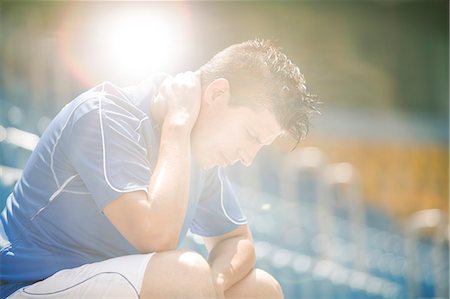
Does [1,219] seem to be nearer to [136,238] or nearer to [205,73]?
[136,238]

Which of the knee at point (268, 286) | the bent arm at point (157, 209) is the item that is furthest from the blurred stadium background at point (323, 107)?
the bent arm at point (157, 209)

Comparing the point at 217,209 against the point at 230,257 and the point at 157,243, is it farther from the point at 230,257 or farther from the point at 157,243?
the point at 157,243

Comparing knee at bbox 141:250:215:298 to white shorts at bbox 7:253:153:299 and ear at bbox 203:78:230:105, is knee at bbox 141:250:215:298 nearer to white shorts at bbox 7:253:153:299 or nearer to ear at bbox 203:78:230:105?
white shorts at bbox 7:253:153:299

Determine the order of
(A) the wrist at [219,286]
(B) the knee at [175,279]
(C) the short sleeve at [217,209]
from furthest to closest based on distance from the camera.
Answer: (C) the short sleeve at [217,209], (A) the wrist at [219,286], (B) the knee at [175,279]

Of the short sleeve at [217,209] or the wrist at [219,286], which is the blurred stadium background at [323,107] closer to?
the short sleeve at [217,209]

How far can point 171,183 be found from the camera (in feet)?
3.13

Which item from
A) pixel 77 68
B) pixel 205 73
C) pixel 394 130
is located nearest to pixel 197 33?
pixel 77 68

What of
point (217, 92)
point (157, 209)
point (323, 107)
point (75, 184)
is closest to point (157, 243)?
point (157, 209)

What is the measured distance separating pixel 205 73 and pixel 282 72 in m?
0.12

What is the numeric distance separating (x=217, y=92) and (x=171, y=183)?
0.20 m

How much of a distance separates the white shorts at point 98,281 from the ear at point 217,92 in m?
0.27

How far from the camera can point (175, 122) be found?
1020 mm

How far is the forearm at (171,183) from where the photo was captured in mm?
933

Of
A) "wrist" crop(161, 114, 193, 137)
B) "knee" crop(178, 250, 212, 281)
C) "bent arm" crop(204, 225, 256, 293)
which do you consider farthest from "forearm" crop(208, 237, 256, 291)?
"wrist" crop(161, 114, 193, 137)
